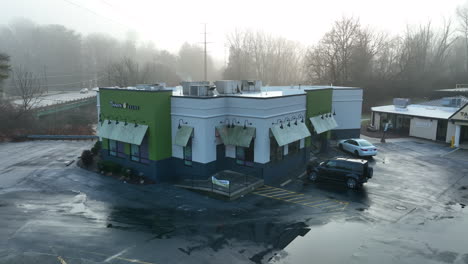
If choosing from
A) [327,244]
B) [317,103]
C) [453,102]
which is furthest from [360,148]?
[453,102]

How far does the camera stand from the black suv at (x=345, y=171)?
20391mm

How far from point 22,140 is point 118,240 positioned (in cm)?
3051

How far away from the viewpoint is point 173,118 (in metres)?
22.5

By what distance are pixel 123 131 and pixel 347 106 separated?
21.6 m

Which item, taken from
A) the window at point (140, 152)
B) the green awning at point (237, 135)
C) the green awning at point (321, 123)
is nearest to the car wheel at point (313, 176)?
the green awning at point (237, 135)

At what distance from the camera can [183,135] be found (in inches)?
856

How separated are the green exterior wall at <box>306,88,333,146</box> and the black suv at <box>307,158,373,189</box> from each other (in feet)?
15.1

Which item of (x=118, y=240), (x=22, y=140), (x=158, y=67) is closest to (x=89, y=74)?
(x=158, y=67)

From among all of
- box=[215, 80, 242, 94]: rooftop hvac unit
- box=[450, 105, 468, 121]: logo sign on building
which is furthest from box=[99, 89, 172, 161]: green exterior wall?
box=[450, 105, 468, 121]: logo sign on building

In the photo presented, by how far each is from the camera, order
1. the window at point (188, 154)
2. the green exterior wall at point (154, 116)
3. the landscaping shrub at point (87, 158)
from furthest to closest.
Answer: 1. the landscaping shrub at point (87, 158)
2. the window at point (188, 154)
3. the green exterior wall at point (154, 116)

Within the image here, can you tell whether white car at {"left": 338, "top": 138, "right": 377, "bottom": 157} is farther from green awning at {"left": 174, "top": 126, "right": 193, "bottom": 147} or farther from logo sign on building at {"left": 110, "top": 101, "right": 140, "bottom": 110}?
logo sign on building at {"left": 110, "top": 101, "right": 140, "bottom": 110}

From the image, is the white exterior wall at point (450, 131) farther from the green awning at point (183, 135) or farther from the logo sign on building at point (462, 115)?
the green awning at point (183, 135)

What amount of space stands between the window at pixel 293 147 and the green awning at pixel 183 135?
7189mm

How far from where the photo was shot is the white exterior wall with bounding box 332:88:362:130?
33.5 metres
